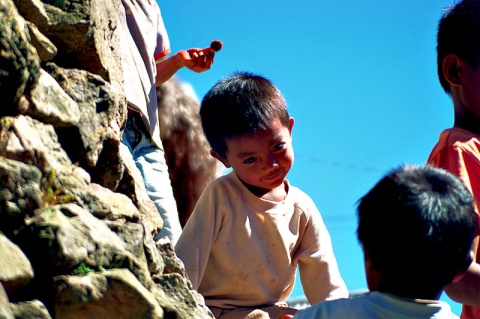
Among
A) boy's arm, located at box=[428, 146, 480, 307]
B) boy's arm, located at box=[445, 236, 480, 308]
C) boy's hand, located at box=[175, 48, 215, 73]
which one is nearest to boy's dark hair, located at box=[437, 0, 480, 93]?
boy's arm, located at box=[428, 146, 480, 307]

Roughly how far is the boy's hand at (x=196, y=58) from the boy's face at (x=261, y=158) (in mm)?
1064

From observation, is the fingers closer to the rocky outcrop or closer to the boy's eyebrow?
the boy's eyebrow

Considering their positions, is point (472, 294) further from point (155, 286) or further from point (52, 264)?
point (52, 264)

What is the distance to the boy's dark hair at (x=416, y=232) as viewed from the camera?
298 centimetres

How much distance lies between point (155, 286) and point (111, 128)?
62 centimetres

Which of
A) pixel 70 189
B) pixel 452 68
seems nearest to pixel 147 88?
pixel 452 68

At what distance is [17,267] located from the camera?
293 centimetres

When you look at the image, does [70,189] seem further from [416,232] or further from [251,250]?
[251,250]

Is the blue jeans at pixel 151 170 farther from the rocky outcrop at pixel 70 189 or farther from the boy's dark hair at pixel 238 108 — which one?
the rocky outcrop at pixel 70 189

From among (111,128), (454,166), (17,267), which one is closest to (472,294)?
(454,166)

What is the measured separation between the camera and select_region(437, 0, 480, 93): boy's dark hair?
4.32 m

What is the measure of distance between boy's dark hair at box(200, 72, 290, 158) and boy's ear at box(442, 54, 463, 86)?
852mm

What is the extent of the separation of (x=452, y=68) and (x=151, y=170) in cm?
176

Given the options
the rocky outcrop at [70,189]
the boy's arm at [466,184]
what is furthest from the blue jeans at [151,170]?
the boy's arm at [466,184]
